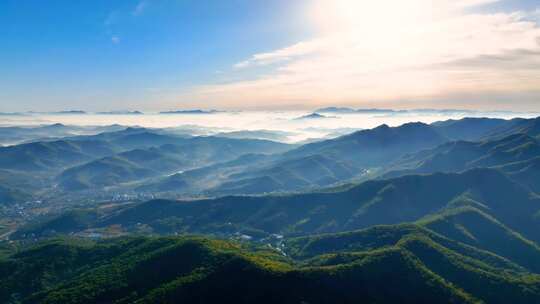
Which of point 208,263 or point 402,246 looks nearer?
point 208,263

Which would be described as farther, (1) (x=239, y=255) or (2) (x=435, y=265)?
(2) (x=435, y=265)

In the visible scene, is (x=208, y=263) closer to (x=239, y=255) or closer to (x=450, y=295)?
(x=239, y=255)

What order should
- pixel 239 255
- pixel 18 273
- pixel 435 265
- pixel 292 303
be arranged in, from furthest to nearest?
pixel 18 273 → pixel 435 265 → pixel 239 255 → pixel 292 303

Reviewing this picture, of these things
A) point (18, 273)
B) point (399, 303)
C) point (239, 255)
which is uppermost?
point (239, 255)

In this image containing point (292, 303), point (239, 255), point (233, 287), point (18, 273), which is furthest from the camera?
point (18, 273)

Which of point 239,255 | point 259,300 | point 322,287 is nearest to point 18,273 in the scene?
point 239,255

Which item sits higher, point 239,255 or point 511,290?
point 239,255

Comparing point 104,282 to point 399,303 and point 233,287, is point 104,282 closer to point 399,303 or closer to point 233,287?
point 233,287

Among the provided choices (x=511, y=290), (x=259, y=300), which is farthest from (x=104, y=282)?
(x=511, y=290)

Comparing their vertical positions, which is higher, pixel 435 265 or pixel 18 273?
pixel 435 265
